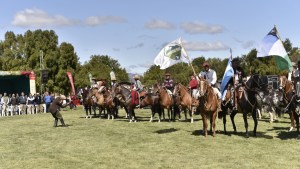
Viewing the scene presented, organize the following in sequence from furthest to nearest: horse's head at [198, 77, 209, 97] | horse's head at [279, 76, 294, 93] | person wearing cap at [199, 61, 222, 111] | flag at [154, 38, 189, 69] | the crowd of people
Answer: the crowd of people < flag at [154, 38, 189, 69] < person wearing cap at [199, 61, 222, 111] < horse's head at [279, 76, 294, 93] < horse's head at [198, 77, 209, 97]

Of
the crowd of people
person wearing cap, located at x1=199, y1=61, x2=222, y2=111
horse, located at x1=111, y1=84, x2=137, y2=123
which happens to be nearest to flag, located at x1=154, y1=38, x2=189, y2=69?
person wearing cap, located at x1=199, y1=61, x2=222, y2=111

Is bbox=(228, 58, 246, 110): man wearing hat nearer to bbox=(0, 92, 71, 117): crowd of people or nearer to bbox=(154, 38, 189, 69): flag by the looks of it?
bbox=(154, 38, 189, 69): flag

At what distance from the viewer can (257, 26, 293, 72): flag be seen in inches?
598

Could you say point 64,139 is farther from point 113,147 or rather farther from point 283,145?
point 283,145

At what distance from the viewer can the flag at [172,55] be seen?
1764 cm

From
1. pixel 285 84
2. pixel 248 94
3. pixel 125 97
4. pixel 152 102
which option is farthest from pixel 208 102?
pixel 125 97

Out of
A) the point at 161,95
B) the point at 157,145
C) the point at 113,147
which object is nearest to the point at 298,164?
the point at 157,145

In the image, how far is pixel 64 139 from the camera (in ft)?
55.1

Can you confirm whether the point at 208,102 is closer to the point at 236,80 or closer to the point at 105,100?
the point at 236,80

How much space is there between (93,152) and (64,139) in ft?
12.8

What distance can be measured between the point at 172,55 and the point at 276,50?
469 centimetres

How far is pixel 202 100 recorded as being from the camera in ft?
50.9

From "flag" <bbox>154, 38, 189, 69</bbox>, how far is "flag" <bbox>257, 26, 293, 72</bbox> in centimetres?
354

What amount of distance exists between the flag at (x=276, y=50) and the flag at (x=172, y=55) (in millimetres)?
3545
